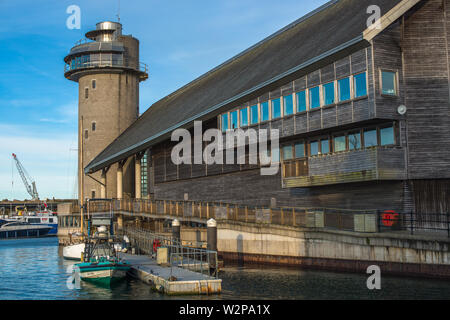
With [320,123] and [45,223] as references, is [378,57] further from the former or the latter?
[45,223]

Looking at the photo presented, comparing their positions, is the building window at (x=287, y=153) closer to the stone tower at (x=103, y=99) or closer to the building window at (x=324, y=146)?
the building window at (x=324, y=146)

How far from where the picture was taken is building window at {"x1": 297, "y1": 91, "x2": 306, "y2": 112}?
34.4 m

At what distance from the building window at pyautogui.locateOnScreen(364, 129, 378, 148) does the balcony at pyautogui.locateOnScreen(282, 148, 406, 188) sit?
4.46 ft

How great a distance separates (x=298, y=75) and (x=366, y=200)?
A: 29.8ft

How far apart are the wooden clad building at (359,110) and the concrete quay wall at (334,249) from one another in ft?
11.9

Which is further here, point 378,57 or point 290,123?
point 290,123

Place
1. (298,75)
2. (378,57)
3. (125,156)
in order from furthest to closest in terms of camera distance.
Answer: (125,156) → (298,75) → (378,57)

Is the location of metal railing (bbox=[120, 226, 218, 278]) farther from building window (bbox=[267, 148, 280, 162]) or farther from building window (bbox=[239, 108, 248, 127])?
building window (bbox=[239, 108, 248, 127])

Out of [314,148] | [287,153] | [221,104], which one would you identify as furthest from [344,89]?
[221,104]

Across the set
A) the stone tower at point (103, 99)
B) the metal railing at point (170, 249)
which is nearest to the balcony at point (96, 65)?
the stone tower at point (103, 99)

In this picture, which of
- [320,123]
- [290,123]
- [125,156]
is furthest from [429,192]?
[125,156]

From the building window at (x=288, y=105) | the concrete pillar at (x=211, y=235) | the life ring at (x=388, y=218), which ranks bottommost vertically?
the concrete pillar at (x=211, y=235)

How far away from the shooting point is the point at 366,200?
104 ft

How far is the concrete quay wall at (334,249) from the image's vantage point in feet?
81.3
